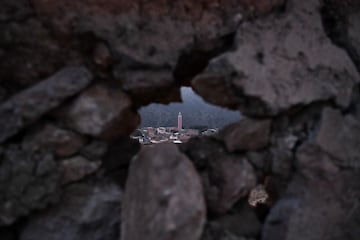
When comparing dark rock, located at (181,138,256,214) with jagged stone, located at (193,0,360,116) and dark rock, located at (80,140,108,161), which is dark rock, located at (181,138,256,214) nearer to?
jagged stone, located at (193,0,360,116)

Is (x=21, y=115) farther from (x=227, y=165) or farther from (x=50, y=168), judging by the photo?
(x=227, y=165)

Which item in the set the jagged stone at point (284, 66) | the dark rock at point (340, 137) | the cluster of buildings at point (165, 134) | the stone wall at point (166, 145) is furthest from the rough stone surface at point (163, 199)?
the cluster of buildings at point (165, 134)

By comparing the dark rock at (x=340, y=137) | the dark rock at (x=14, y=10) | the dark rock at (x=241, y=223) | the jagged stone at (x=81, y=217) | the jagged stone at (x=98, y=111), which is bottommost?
the dark rock at (x=241, y=223)

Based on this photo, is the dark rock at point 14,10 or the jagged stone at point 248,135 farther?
the jagged stone at point 248,135

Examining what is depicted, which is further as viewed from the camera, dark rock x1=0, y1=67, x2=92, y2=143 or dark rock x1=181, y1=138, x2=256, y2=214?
dark rock x1=181, y1=138, x2=256, y2=214

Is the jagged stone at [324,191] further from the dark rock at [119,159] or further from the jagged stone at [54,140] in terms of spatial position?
the jagged stone at [54,140]

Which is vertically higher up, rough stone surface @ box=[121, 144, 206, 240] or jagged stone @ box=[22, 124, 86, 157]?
jagged stone @ box=[22, 124, 86, 157]

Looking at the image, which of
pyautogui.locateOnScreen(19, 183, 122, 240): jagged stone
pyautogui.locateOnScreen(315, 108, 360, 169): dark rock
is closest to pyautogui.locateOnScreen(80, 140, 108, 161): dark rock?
pyautogui.locateOnScreen(19, 183, 122, 240): jagged stone

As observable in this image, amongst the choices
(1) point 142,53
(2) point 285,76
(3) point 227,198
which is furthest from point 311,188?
(1) point 142,53

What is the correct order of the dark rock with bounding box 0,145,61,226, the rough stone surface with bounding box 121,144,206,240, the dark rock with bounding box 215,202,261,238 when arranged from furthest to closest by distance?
the dark rock with bounding box 215,202,261,238, the dark rock with bounding box 0,145,61,226, the rough stone surface with bounding box 121,144,206,240
